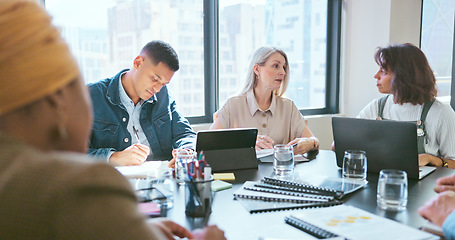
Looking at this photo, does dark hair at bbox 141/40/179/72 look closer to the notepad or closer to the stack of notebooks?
the stack of notebooks

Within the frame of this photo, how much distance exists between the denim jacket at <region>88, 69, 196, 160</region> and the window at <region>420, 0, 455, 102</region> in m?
3.13

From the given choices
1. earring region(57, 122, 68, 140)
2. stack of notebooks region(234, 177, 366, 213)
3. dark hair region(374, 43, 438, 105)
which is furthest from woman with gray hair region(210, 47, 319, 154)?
earring region(57, 122, 68, 140)

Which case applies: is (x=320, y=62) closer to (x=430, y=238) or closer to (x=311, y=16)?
(x=311, y=16)

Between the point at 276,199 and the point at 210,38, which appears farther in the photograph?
the point at 210,38

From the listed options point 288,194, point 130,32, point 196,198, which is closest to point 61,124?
point 196,198

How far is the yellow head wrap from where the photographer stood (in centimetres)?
58

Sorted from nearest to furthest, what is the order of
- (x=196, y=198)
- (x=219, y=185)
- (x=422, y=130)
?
1. (x=196, y=198)
2. (x=219, y=185)
3. (x=422, y=130)

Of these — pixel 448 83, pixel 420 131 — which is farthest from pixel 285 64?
pixel 448 83

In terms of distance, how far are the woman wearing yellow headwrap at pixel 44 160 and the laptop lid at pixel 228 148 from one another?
1.21 meters

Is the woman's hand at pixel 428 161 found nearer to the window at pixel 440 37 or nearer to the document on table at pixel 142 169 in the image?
the document on table at pixel 142 169

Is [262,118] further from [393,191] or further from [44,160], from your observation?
[44,160]

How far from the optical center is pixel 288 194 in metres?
1.43

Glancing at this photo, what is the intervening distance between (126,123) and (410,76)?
69.7 inches

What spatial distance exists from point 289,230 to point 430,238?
1.20ft
